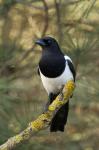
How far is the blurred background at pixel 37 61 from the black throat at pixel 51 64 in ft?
0.54

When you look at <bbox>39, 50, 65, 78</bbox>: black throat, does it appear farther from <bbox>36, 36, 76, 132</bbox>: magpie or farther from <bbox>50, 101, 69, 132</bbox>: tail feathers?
<bbox>50, 101, 69, 132</bbox>: tail feathers

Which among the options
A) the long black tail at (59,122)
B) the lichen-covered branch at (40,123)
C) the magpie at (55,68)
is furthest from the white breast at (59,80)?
the lichen-covered branch at (40,123)

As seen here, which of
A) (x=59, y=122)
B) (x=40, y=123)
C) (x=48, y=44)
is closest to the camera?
(x=40, y=123)

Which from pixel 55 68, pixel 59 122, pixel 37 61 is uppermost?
pixel 55 68

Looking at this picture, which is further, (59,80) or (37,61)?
(37,61)

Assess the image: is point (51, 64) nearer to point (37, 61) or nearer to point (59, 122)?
point (59, 122)

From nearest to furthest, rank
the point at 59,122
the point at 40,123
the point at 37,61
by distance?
the point at 40,123
the point at 59,122
the point at 37,61

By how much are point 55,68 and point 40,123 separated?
1.45 feet

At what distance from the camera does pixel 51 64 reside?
2.08 metres

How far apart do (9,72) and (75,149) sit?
0.57m

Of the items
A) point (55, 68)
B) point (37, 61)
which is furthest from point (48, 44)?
point (37, 61)

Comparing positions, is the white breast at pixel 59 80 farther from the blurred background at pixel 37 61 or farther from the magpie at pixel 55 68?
the blurred background at pixel 37 61

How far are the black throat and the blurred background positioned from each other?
16 centimetres

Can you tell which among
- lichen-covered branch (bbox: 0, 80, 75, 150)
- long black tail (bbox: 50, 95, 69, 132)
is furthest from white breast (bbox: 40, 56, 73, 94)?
lichen-covered branch (bbox: 0, 80, 75, 150)
